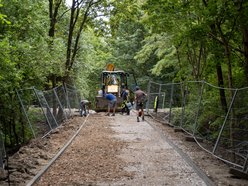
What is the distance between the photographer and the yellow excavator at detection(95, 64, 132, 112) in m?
28.0

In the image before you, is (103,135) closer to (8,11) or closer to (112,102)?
(8,11)

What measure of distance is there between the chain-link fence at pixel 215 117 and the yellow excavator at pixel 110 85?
6.62 metres

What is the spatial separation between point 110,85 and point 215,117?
16.7 metres

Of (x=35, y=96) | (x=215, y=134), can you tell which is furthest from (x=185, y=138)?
(x=35, y=96)

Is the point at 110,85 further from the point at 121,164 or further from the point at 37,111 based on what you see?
the point at 121,164

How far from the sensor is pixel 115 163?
9.30m

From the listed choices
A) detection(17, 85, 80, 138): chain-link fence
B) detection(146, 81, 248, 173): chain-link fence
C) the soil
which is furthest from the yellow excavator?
the soil

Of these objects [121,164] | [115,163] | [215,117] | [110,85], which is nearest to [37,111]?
[115,163]

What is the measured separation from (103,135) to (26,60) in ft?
13.0

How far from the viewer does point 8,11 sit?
13656mm

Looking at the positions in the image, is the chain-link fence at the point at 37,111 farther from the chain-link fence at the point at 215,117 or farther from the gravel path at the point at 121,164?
the chain-link fence at the point at 215,117

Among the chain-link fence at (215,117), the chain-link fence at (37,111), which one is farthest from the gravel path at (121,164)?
the chain-link fence at (37,111)

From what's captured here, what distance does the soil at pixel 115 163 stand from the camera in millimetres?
7609

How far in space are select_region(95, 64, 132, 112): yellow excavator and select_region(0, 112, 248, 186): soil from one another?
14.2 metres
